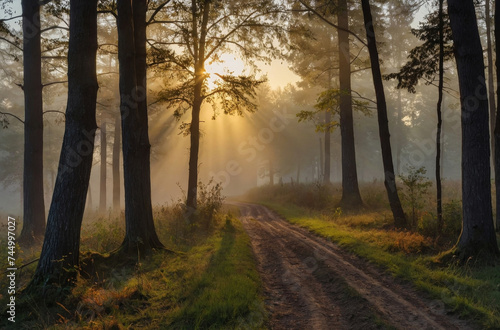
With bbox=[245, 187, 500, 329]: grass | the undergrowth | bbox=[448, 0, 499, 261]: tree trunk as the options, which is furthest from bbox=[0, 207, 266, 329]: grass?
bbox=[448, 0, 499, 261]: tree trunk

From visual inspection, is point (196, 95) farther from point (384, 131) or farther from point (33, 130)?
point (384, 131)

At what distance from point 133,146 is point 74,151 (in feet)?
7.31

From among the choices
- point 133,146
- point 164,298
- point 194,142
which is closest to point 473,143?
point 164,298

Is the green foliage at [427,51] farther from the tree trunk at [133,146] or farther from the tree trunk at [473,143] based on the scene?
the tree trunk at [133,146]

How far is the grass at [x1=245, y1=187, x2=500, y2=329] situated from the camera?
4895mm

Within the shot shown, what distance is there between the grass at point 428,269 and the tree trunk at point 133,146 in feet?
18.8

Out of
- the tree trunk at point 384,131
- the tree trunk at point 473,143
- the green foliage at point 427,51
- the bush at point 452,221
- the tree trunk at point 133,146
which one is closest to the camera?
the tree trunk at point 473,143

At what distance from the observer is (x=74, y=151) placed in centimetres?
615

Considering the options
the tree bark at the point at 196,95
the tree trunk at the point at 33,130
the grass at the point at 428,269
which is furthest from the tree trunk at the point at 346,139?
the tree trunk at the point at 33,130

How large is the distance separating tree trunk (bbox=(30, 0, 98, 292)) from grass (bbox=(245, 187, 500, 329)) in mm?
6652

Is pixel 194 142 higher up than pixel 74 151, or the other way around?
pixel 194 142

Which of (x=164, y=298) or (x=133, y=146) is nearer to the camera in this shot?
(x=164, y=298)

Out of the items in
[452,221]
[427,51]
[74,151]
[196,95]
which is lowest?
[452,221]

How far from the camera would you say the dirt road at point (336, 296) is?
464 centimetres
